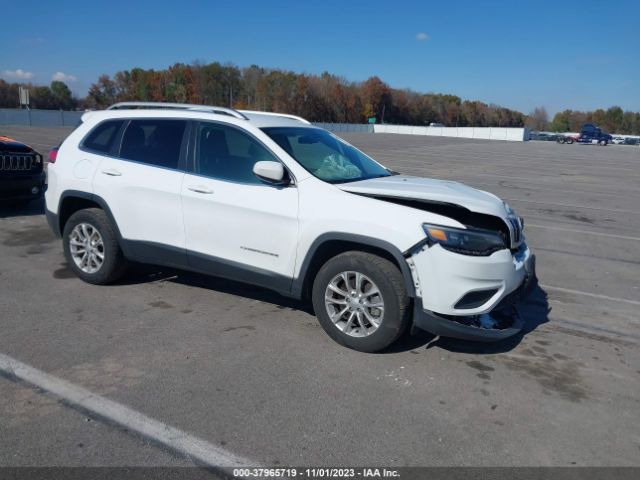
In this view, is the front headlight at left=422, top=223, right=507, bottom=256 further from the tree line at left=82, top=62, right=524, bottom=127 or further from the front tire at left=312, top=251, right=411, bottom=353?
the tree line at left=82, top=62, right=524, bottom=127

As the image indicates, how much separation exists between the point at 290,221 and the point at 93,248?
7.91 ft

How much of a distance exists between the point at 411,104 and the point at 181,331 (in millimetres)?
137236

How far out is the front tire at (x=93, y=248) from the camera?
5.56 m

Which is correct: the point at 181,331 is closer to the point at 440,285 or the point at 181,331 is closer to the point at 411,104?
Answer: the point at 440,285

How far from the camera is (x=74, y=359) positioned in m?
4.06

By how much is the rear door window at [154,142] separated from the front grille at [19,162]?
3.79 m

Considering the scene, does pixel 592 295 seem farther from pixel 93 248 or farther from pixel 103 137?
pixel 103 137

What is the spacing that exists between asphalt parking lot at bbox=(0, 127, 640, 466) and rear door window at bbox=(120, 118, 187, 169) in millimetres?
1351

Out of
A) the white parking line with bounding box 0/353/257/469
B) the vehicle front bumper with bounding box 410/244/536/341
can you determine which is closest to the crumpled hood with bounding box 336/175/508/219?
the vehicle front bumper with bounding box 410/244/536/341

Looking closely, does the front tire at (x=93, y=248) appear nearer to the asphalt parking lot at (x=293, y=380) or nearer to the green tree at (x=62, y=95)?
the asphalt parking lot at (x=293, y=380)

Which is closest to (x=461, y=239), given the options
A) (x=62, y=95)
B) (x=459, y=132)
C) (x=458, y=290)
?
(x=458, y=290)

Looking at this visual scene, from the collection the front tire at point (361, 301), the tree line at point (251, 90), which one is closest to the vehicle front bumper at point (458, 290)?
the front tire at point (361, 301)

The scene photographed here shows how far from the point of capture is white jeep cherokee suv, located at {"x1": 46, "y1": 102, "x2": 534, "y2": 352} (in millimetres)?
4098

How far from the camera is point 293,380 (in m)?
3.88
